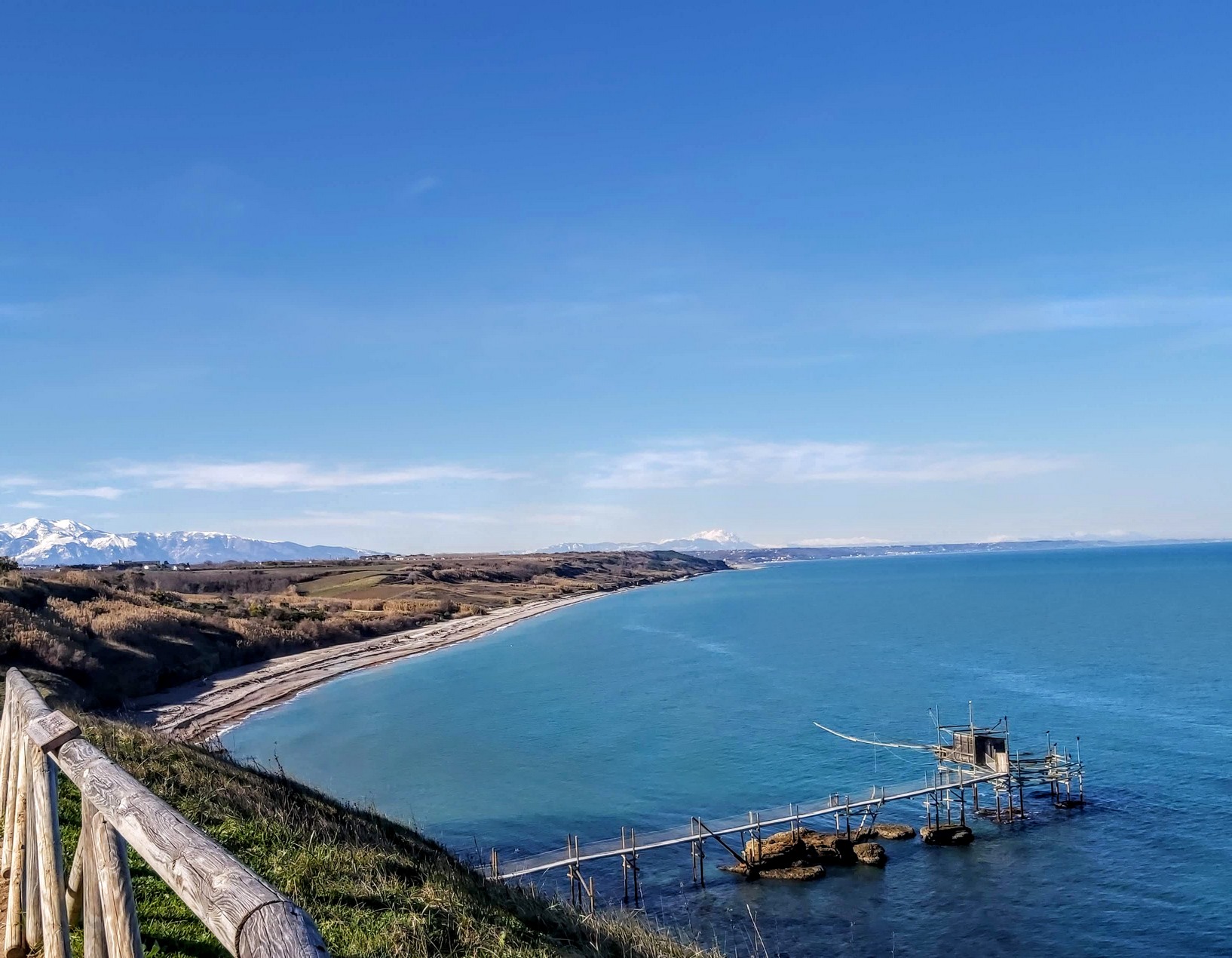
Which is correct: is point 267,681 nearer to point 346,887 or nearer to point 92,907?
point 346,887

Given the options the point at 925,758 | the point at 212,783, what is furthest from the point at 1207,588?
the point at 212,783

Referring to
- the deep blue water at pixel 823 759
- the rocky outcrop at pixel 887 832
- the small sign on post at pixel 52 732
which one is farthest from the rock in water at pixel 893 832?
the small sign on post at pixel 52 732

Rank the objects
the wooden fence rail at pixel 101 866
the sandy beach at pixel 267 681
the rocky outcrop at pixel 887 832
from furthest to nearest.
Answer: the sandy beach at pixel 267 681, the rocky outcrop at pixel 887 832, the wooden fence rail at pixel 101 866

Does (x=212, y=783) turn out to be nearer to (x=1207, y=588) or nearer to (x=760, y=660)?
(x=760, y=660)

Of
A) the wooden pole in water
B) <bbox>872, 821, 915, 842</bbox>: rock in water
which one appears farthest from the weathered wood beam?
<bbox>872, 821, 915, 842</bbox>: rock in water

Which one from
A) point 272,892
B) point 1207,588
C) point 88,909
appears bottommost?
point 1207,588

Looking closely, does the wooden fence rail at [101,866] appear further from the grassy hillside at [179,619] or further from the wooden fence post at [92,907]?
the grassy hillside at [179,619]
